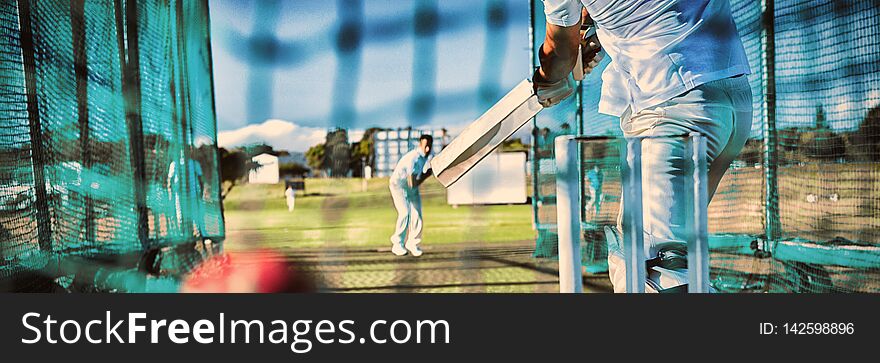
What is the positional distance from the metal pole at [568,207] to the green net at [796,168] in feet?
3.60

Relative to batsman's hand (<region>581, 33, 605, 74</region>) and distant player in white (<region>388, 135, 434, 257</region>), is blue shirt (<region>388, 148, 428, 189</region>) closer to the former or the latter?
distant player in white (<region>388, 135, 434, 257</region>)

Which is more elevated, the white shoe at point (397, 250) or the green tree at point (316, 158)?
the green tree at point (316, 158)

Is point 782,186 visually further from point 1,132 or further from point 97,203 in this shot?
point 1,132

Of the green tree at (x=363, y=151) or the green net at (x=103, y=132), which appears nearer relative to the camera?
the green net at (x=103, y=132)

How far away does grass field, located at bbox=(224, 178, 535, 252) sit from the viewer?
202 cm

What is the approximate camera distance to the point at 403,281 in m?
2.15

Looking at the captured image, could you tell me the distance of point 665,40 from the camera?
1252mm

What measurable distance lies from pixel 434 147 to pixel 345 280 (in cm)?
44

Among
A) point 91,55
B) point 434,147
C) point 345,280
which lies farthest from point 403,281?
point 91,55

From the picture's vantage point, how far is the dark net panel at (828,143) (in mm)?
2113

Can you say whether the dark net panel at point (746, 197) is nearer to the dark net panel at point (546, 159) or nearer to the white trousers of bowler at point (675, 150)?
the dark net panel at point (546, 159)

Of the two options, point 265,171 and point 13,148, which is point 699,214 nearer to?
Answer: point 265,171

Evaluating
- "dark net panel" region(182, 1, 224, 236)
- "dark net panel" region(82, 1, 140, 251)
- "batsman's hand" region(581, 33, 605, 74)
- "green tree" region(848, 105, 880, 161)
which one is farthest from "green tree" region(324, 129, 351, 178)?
"green tree" region(848, 105, 880, 161)

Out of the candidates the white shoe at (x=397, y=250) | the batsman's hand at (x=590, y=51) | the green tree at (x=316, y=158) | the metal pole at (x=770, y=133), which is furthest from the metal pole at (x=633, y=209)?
the metal pole at (x=770, y=133)
